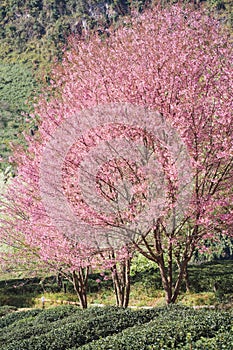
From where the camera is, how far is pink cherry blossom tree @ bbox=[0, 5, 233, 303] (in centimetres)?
805

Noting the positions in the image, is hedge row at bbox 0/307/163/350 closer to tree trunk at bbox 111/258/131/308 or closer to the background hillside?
tree trunk at bbox 111/258/131/308

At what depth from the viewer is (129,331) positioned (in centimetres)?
735

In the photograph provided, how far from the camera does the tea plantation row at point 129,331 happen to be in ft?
20.3

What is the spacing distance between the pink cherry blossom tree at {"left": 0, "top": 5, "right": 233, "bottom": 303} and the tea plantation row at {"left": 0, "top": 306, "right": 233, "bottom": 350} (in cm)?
140

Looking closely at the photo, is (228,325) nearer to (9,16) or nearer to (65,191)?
(65,191)

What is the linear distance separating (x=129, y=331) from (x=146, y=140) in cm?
352

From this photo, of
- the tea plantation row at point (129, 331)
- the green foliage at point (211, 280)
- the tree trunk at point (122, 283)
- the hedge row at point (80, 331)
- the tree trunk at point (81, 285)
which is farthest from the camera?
the green foliage at point (211, 280)

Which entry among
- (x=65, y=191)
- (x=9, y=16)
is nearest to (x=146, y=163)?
(x=65, y=191)

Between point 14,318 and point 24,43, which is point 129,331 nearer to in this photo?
point 14,318

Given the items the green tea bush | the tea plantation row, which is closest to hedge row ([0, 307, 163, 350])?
the tea plantation row

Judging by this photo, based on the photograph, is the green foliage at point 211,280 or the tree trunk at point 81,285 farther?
the green foliage at point 211,280

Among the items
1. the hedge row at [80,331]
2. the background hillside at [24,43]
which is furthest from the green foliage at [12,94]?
the hedge row at [80,331]

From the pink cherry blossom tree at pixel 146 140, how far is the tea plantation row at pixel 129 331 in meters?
1.40

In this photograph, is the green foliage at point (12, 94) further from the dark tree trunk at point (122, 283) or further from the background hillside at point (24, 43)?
the dark tree trunk at point (122, 283)
